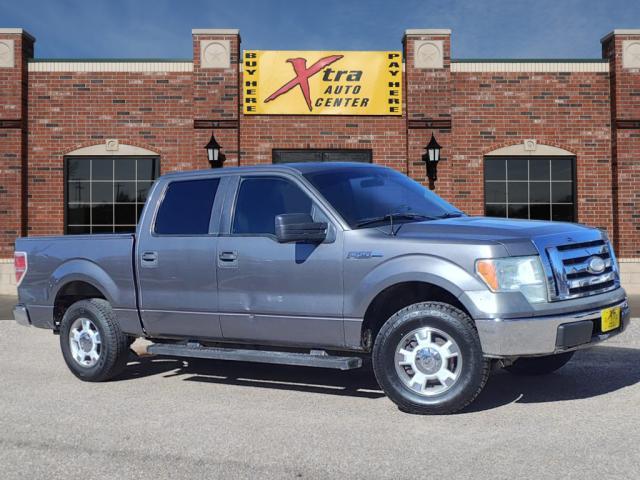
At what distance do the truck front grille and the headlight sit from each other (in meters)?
0.08

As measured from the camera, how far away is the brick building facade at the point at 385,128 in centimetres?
1773

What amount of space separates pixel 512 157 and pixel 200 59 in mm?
7613

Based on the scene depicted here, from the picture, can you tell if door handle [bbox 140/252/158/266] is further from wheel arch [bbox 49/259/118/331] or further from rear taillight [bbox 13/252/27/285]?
rear taillight [bbox 13/252/27/285]

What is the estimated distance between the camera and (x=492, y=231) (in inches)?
224

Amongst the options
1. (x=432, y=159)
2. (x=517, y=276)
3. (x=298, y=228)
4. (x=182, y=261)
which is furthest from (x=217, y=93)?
(x=517, y=276)

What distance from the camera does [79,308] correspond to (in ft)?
24.6

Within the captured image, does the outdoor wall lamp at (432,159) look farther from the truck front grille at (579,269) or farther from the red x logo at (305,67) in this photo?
the truck front grille at (579,269)

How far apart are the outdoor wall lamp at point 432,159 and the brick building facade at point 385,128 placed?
0.70ft

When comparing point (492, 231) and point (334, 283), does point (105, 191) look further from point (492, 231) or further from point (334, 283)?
point (492, 231)

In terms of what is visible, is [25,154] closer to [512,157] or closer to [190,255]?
[512,157]

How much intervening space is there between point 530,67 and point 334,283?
13.6 metres

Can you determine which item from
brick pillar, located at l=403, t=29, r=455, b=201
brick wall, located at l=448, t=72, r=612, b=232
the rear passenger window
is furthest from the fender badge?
brick wall, located at l=448, t=72, r=612, b=232

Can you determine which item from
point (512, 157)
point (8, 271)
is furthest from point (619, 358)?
point (8, 271)

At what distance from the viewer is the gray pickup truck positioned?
550 centimetres
